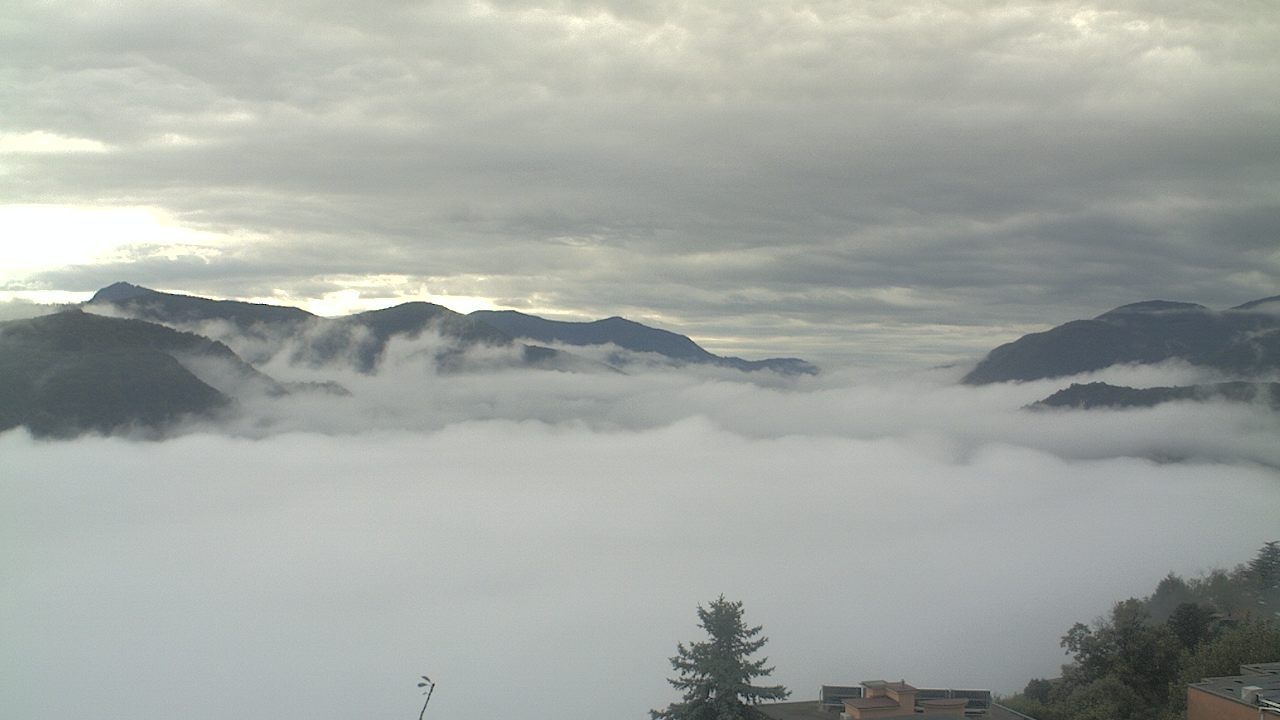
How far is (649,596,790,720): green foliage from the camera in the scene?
40.9 meters

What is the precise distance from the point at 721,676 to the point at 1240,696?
68.3 feet

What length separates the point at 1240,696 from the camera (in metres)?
37.6

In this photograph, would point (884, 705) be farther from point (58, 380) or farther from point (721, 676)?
point (58, 380)

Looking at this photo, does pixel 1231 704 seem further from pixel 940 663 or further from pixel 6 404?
pixel 6 404

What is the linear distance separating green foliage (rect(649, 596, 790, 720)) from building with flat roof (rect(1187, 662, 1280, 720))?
17822 millimetres

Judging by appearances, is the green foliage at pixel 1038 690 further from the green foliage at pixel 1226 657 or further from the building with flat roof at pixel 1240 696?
the building with flat roof at pixel 1240 696

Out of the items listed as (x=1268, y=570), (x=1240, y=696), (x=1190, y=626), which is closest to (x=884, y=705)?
(x=1190, y=626)

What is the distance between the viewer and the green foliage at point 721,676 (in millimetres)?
40875

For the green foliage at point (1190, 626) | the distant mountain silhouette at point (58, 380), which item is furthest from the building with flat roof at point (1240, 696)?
the distant mountain silhouette at point (58, 380)

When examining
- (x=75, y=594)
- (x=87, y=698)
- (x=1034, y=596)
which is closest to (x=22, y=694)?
(x=87, y=698)

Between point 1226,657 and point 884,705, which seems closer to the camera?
point 1226,657

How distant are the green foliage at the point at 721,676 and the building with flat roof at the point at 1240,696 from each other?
17822mm

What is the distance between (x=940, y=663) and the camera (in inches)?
4013

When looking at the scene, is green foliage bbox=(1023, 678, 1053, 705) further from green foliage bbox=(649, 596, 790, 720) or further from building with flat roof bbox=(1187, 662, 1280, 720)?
green foliage bbox=(649, 596, 790, 720)
